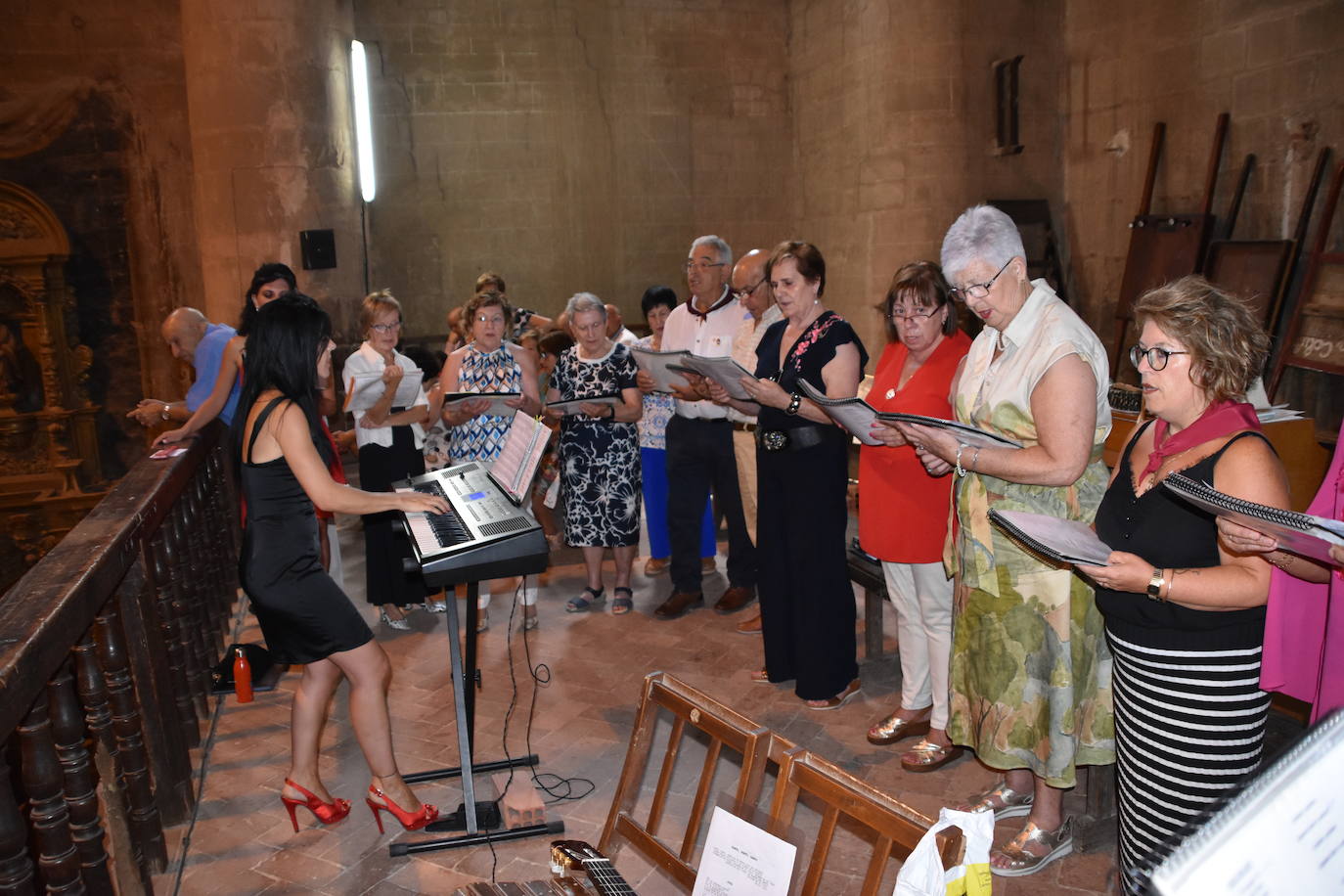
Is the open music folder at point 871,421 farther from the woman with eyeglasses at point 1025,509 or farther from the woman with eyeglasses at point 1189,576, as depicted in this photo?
the woman with eyeglasses at point 1189,576

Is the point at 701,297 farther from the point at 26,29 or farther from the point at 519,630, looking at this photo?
the point at 26,29

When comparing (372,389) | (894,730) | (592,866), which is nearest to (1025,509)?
(894,730)

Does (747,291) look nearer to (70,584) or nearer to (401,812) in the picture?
(401,812)

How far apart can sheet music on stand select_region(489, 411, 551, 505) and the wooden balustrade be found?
3.88ft

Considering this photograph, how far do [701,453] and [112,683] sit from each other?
300cm

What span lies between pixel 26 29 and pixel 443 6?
4.00 meters

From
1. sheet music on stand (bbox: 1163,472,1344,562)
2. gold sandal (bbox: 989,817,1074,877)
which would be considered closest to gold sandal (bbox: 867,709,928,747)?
gold sandal (bbox: 989,817,1074,877)

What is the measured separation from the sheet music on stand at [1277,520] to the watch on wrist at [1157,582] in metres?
0.34

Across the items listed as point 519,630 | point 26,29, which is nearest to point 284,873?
point 519,630

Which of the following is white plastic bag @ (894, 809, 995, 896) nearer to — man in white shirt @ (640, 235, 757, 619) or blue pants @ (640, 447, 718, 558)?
man in white shirt @ (640, 235, 757, 619)

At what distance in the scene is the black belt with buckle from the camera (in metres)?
4.15

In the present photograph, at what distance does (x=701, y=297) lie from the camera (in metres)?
5.48

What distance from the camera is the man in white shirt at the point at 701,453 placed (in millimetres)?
5410

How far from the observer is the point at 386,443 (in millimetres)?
5395
